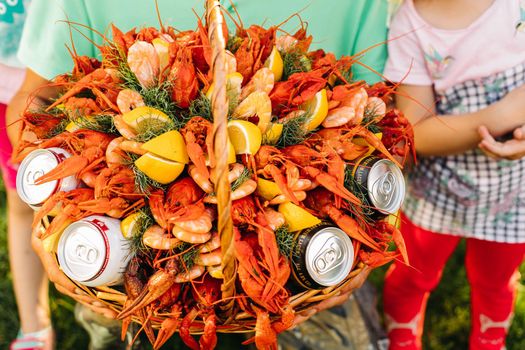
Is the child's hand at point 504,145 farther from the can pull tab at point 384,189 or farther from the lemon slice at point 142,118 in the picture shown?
the lemon slice at point 142,118

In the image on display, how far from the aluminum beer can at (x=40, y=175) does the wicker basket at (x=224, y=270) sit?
0.09 metres

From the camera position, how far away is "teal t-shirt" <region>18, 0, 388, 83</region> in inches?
55.2

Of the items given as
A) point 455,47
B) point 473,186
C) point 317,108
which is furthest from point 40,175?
point 473,186

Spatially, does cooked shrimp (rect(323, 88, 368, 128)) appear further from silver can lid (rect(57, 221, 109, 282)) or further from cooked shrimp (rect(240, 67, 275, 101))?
silver can lid (rect(57, 221, 109, 282))

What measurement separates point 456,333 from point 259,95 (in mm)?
1574

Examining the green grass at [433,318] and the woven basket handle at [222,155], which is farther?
the green grass at [433,318]

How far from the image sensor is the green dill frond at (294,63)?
123 cm

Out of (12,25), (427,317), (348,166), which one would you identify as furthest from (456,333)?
(12,25)

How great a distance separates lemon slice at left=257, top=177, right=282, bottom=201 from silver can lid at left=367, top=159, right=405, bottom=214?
0.68ft

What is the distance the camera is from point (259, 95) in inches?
41.4

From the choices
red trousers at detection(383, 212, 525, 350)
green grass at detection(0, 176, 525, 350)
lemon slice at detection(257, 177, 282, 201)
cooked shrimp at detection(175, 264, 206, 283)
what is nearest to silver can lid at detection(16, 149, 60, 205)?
cooked shrimp at detection(175, 264, 206, 283)

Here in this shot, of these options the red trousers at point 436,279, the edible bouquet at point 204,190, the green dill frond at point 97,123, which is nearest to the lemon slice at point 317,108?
the edible bouquet at point 204,190

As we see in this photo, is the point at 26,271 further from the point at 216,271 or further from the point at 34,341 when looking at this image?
the point at 216,271

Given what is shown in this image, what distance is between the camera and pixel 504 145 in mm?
1438
